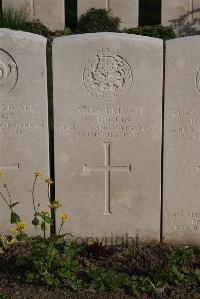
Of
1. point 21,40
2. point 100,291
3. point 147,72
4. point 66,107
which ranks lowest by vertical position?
point 100,291

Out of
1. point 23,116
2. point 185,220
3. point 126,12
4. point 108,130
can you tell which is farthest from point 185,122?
point 126,12

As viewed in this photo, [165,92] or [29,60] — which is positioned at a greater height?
[29,60]

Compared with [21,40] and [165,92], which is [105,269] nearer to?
[165,92]

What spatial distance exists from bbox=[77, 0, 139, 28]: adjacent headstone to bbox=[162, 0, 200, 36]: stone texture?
2.54 feet

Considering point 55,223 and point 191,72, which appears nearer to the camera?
point 191,72

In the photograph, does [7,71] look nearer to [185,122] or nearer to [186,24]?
[185,122]

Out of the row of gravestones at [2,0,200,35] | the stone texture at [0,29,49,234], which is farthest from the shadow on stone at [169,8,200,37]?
the stone texture at [0,29,49,234]

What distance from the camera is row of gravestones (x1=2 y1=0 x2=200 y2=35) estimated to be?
13.3 m

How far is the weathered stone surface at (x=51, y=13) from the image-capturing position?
13.3 m

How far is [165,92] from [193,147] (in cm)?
56

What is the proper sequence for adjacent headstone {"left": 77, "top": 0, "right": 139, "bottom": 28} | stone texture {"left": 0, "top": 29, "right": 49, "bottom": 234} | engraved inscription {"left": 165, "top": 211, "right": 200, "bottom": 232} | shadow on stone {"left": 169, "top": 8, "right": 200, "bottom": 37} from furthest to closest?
shadow on stone {"left": 169, "top": 8, "right": 200, "bottom": 37} < adjacent headstone {"left": 77, "top": 0, "right": 139, "bottom": 28} < engraved inscription {"left": 165, "top": 211, "right": 200, "bottom": 232} < stone texture {"left": 0, "top": 29, "right": 49, "bottom": 234}

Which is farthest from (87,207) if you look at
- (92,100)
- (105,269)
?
(92,100)

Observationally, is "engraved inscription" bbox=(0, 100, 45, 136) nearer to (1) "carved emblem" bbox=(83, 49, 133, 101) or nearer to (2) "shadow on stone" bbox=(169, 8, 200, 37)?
(1) "carved emblem" bbox=(83, 49, 133, 101)

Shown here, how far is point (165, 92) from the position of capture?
14.5ft
